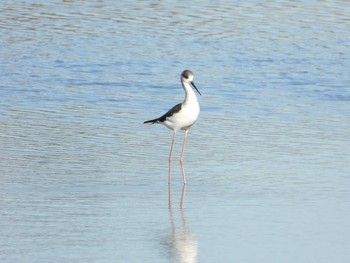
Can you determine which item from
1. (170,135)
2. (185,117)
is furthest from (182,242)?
(170,135)

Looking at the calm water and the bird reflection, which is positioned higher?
the bird reflection

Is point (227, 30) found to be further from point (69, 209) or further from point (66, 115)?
point (69, 209)

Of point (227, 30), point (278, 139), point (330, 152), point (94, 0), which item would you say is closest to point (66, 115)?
point (278, 139)

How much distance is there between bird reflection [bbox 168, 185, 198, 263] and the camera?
6.26 metres

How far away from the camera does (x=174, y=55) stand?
15070 mm

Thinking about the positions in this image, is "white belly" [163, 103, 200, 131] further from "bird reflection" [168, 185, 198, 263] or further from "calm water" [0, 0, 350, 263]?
"bird reflection" [168, 185, 198, 263]

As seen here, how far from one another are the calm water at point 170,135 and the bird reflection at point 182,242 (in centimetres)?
1

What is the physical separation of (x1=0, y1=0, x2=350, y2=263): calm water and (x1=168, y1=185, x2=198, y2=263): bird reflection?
1cm

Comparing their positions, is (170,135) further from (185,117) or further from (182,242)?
(182,242)

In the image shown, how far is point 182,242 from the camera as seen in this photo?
21.6ft

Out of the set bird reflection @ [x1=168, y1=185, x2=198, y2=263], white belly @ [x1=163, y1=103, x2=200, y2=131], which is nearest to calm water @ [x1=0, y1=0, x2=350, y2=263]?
bird reflection @ [x1=168, y1=185, x2=198, y2=263]

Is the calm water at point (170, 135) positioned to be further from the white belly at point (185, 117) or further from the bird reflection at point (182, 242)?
the white belly at point (185, 117)

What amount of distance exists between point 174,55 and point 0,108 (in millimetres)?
4262

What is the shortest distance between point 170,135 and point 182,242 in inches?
147
